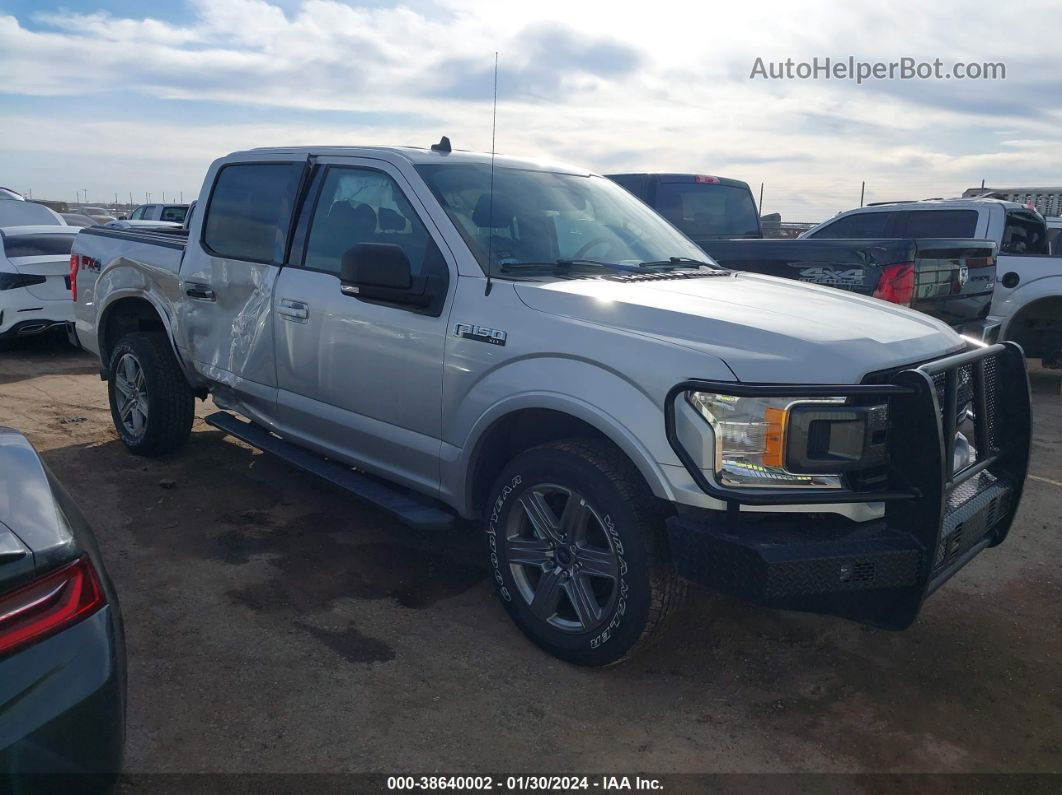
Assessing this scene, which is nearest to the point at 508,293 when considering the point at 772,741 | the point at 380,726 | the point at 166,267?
the point at 380,726

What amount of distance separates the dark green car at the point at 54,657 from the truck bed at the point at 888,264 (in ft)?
17.6

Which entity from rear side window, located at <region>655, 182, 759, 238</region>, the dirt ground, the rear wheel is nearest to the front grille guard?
the dirt ground

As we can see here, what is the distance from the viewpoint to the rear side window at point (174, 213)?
19109mm

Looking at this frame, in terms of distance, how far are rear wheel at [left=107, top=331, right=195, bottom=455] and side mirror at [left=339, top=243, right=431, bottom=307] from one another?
2442 mm

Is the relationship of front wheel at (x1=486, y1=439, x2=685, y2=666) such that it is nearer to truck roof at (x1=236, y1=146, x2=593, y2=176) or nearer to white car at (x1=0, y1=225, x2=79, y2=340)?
truck roof at (x1=236, y1=146, x2=593, y2=176)

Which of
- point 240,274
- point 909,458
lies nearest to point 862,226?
point 240,274

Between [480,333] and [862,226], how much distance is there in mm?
7539

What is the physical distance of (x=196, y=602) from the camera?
12.9 ft

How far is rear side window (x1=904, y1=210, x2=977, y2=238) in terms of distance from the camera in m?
9.36

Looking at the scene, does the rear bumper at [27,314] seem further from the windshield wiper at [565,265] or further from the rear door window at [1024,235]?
the rear door window at [1024,235]

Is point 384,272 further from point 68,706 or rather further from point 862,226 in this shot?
point 862,226

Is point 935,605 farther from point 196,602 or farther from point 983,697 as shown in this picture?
point 196,602

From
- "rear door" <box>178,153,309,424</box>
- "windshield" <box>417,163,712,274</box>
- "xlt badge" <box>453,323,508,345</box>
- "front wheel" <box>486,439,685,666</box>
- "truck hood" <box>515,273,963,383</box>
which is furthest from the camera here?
"rear door" <box>178,153,309,424</box>

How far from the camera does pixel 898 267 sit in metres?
6.08
